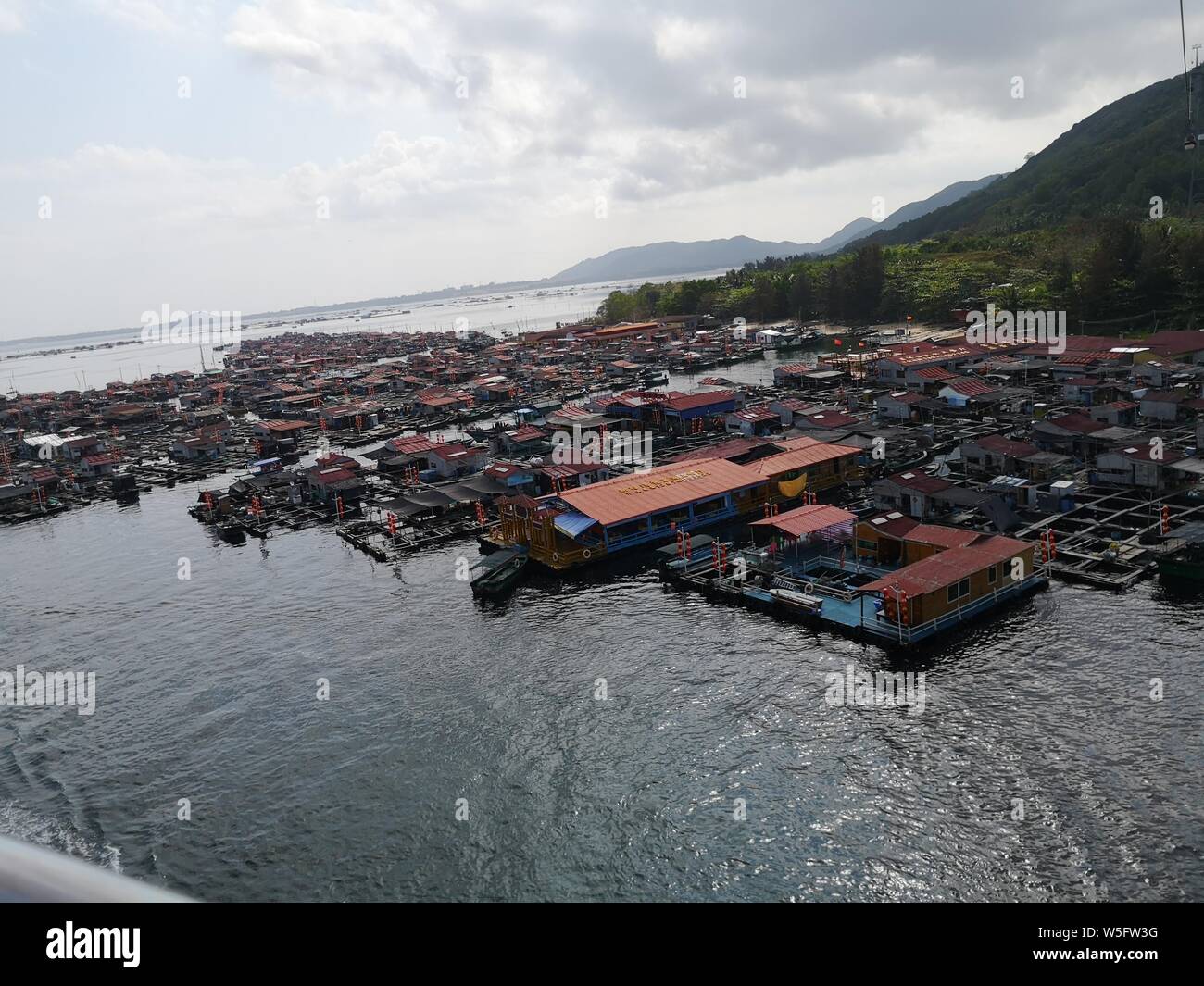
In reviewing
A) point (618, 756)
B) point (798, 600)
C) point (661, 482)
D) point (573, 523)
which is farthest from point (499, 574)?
point (618, 756)

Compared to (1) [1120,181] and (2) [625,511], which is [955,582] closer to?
(2) [625,511]

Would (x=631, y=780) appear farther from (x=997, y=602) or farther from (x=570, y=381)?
(x=570, y=381)

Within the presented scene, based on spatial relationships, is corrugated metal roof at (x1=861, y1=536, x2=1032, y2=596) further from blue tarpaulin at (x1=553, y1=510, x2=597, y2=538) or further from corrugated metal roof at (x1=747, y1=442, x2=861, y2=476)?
blue tarpaulin at (x1=553, y1=510, x2=597, y2=538)

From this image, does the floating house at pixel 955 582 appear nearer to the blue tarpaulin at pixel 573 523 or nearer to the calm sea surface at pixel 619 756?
the calm sea surface at pixel 619 756

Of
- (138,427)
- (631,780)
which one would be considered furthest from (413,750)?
(138,427)

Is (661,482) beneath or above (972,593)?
above
